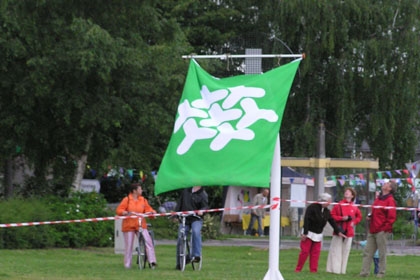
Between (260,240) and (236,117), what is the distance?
24.0m

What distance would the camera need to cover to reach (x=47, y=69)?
90.5 feet

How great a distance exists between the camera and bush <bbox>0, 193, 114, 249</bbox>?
84.7 ft

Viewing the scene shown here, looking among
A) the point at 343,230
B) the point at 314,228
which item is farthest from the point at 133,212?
the point at 343,230

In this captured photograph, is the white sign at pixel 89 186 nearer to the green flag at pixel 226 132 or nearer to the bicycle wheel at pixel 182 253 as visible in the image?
the bicycle wheel at pixel 182 253

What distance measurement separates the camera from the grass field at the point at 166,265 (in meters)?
18.0

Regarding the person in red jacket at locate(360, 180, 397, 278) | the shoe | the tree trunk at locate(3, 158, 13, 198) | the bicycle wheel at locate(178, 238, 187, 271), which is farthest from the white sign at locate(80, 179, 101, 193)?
the person in red jacket at locate(360, 180, 397, 278)

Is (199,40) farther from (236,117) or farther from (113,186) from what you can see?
(236,117)

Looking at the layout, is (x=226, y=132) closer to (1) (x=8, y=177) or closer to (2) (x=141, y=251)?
(2) (x=141, y=251)

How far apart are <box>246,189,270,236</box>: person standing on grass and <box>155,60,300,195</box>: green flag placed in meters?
25.2

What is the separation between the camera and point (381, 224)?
62.1 feet

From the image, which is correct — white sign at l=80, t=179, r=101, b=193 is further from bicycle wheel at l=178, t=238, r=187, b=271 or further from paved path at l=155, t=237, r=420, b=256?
bicycle wheel at l=178, t=238, r=187, b=271

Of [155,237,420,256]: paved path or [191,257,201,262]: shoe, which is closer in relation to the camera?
[191,257,201,262]: shoe

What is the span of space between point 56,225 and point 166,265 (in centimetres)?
654

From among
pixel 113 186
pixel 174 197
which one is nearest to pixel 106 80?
pixel 174 197
